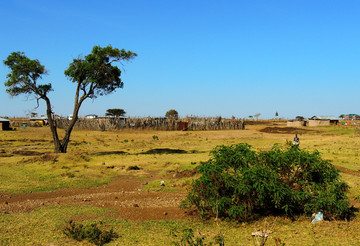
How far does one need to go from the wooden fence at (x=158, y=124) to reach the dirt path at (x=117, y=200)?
28228mm

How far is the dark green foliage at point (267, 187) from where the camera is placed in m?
6.59

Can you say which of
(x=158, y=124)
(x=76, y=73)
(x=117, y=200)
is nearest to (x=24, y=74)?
(x=76, y=73)

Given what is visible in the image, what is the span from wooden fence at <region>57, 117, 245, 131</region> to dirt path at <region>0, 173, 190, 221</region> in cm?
2823

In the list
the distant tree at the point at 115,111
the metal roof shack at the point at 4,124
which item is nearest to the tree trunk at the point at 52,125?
the metal roof shack at the point at 4,124

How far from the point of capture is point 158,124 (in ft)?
132

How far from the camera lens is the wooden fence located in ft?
129

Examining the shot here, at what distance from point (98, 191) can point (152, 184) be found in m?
1.75

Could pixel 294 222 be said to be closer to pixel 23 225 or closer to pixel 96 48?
pixel 23 225

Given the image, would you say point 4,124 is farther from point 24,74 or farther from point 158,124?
point 24,74

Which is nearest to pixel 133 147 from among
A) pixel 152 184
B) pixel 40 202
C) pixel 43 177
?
pixel 43 177

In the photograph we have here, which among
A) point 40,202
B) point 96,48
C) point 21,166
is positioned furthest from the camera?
point 96,48

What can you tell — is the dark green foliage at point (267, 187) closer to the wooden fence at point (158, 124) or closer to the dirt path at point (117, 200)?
the dirt path at point (117, 200)

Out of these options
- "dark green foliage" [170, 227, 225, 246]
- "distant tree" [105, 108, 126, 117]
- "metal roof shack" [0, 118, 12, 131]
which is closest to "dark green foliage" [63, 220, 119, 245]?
"dark green foliage" [170, 227, 225, 246]

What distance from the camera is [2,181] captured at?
11906 mm
